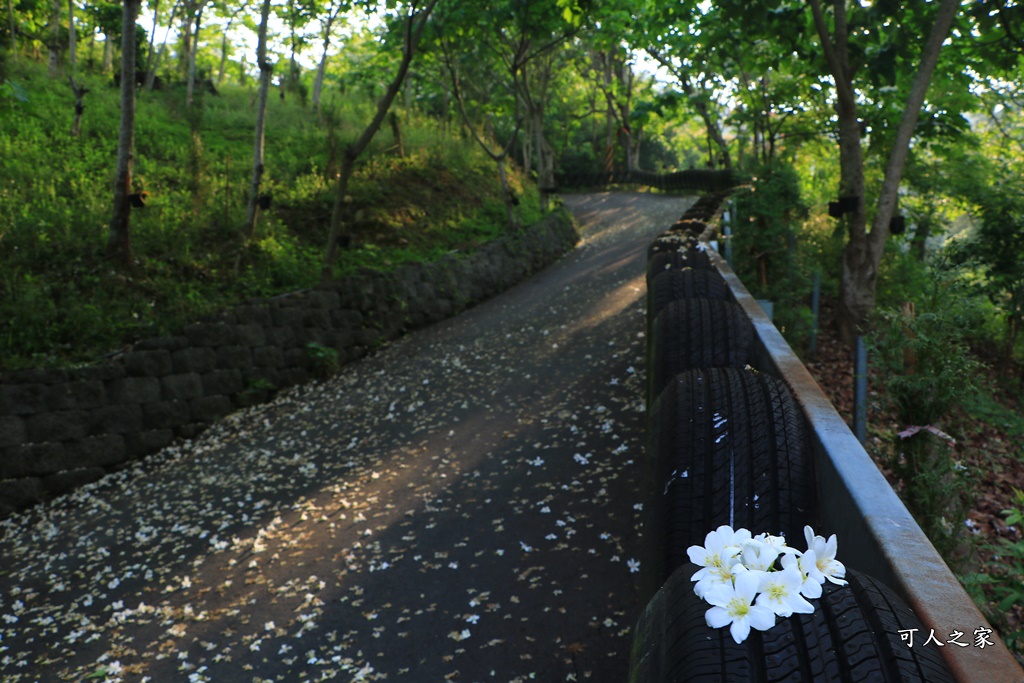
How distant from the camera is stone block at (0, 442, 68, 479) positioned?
670 cm

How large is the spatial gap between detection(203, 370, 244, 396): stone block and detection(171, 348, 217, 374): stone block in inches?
3.6

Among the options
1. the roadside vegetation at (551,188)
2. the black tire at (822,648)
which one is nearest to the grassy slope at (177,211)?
the roadside vegetation at (551,188)

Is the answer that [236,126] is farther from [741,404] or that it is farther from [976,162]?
[741,404]

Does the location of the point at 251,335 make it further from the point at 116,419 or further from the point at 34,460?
the point at 34,460

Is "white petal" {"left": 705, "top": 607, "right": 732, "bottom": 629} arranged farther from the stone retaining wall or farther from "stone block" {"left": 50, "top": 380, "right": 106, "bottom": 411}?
"stone block" {"left": 50, "top": 380, "right": 106, "bottom": 411}

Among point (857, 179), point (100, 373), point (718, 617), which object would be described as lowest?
point (100, 373)

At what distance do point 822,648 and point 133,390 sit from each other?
7.44 meters

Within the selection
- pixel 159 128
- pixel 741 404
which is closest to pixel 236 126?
pixel 159 128

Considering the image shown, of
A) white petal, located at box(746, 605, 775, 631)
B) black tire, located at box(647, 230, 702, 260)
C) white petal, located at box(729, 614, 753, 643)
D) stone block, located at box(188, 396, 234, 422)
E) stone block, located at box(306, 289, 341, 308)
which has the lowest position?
stone block, located at box(188, 396, 234, 422)

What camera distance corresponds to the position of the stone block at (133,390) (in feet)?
24.7

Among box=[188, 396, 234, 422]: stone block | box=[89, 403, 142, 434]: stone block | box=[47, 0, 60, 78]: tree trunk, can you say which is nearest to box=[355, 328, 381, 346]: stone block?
box=[188, 396, 234, 422]: stone block

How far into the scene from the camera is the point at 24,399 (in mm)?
6914

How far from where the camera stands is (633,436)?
6.45 m

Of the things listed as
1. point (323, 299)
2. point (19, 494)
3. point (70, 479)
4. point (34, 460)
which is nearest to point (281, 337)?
point (323, 299)
